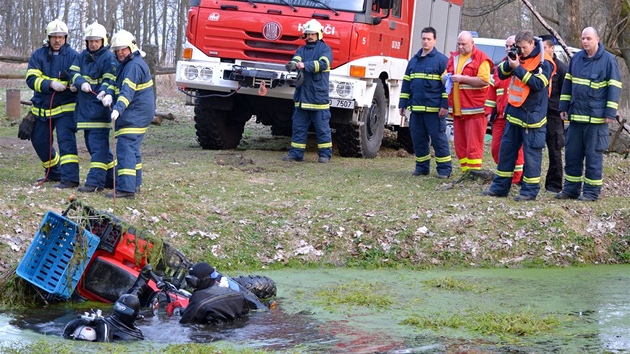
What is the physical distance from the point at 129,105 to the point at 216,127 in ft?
16.6

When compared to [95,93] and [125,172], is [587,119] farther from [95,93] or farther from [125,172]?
[95,93]

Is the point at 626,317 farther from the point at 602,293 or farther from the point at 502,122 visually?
the point at 502,122

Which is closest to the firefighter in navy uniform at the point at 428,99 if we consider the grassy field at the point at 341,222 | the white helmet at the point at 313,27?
the grassy field at the point at 341,222

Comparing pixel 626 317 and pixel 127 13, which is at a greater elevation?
pixel 127 13

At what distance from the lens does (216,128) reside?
14.8 meters

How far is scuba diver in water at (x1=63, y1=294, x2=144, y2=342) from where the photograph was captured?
6219 mm

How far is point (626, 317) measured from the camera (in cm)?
712

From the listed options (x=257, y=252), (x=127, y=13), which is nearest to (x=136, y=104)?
(x=257, y=252)

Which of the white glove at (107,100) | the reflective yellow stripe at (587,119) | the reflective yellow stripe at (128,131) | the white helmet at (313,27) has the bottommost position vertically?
the reflective yellow stripe at (128,131)

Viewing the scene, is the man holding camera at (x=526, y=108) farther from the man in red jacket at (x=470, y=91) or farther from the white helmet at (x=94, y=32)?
the white helmet at (x=94, y=32)

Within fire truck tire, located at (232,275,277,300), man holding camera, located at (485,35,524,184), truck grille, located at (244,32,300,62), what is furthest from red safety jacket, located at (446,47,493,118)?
fire truck tire, located at (232,275,277,300)

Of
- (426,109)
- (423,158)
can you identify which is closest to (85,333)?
(426,109)

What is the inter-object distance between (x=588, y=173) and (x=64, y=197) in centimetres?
587

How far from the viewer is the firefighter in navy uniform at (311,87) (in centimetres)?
1305
